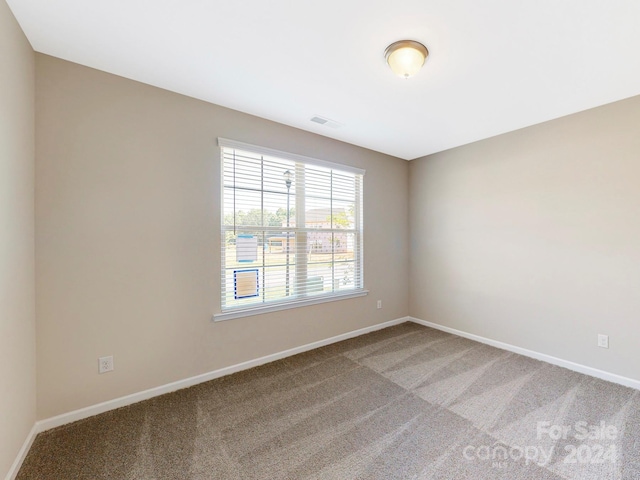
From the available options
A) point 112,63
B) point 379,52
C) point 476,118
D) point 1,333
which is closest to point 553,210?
point 476,118

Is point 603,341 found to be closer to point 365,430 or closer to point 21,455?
point 365,430

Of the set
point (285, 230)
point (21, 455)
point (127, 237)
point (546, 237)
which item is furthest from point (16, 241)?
point (546, 237)

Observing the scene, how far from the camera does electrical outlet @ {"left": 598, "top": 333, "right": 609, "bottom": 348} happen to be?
257 centimetres

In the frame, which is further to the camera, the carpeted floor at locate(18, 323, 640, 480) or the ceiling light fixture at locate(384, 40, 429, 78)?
the ceiling light fixture at locate(384, 40, 429, 78)

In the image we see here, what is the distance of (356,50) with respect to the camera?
1825 mm

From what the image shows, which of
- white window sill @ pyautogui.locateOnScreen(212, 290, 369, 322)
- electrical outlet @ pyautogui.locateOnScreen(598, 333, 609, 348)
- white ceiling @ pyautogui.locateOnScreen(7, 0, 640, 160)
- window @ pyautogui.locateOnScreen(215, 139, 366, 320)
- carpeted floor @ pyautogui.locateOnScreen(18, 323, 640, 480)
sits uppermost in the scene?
white ceiling @ pyautogui.locateOnScreen(7, 0, 640, 160)

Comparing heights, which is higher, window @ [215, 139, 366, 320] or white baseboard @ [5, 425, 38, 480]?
window @ [215, 139, 366, 320]

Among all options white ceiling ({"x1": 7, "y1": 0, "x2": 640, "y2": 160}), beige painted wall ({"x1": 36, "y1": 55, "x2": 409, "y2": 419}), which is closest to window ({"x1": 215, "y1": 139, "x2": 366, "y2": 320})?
beige painted wall ({"x1": 36, "y1": 55, "x2": 409, "y2": 419})

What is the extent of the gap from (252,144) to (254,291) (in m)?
1.51

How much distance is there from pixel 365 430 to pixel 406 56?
2.54m

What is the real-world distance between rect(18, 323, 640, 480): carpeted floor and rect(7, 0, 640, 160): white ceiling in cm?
256

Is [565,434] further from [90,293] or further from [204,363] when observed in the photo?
[90,293]

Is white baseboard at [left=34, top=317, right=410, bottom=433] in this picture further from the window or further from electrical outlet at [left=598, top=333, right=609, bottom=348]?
electrical outlet at [left=598, top=333, right=609, bottom=348]

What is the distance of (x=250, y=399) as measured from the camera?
7.43 ft
